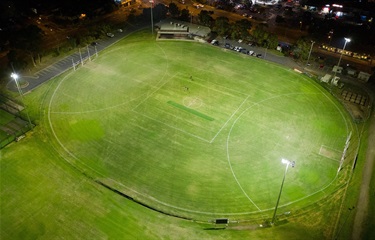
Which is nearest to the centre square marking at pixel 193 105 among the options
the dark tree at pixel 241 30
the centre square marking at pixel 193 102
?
the centre square marking at pixel 193 102

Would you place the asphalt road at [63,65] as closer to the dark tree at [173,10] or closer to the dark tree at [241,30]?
the dark tree at [173,10]

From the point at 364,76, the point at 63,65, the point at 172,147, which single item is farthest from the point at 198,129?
the point at 364,76

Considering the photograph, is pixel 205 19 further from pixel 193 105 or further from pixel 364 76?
pixel 364 76

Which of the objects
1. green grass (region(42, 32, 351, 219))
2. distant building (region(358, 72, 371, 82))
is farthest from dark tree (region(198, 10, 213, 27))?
distant building (region(358, 72, 371, 82))

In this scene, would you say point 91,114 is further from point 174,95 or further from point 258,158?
point 258,158

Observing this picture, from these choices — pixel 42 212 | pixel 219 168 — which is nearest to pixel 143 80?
pixel 219 168
